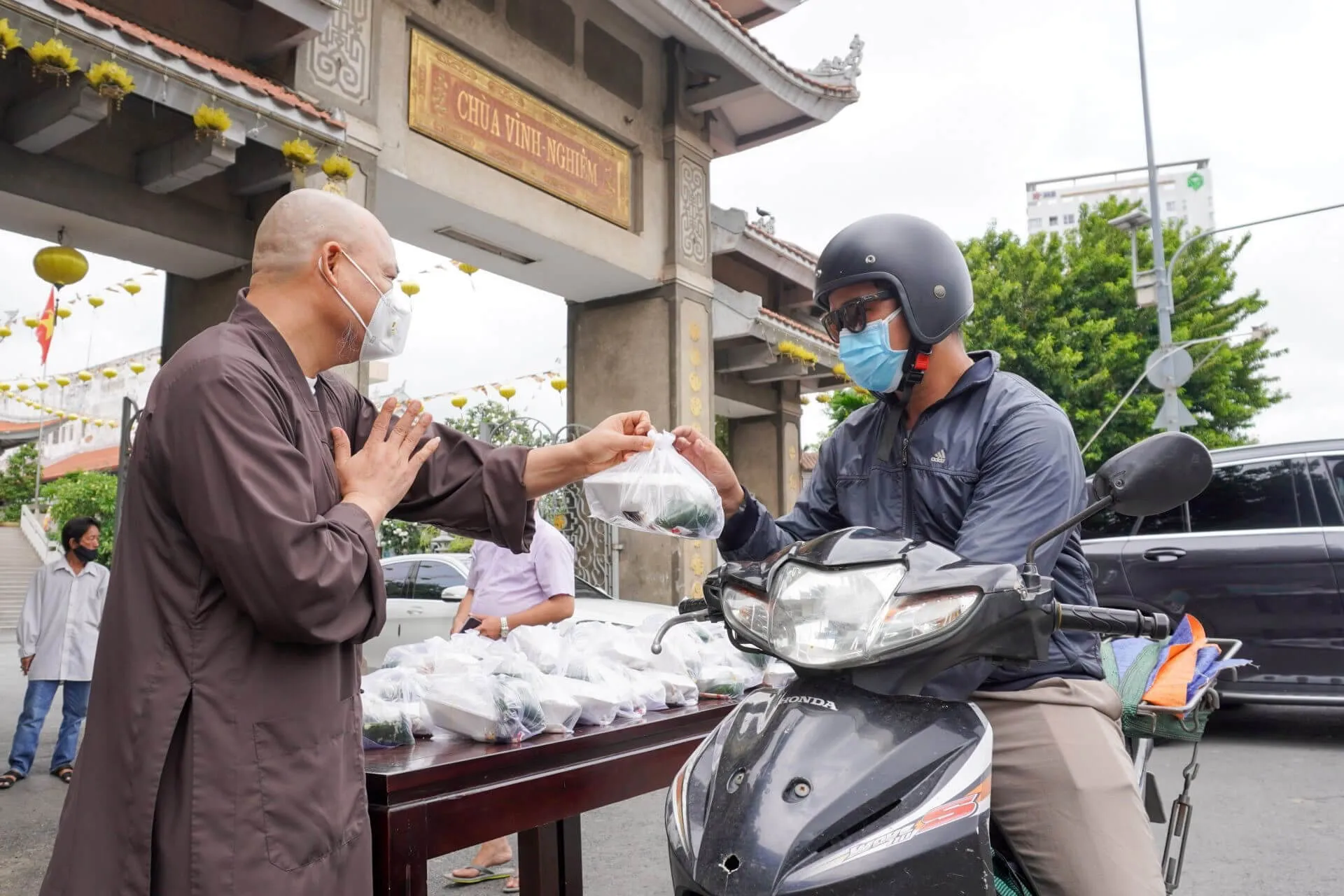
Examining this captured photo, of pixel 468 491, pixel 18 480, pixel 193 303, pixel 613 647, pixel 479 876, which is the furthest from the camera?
pixel 18 480

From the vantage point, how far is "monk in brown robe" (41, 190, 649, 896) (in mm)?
1500

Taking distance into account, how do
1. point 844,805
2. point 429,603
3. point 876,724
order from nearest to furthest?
1. point 844,805
2. point 876,724
3. point 429,603

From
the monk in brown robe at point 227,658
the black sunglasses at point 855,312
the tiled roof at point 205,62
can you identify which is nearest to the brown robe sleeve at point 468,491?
the monk in brown robe at point 227,658

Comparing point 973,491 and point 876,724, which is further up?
point 973,491

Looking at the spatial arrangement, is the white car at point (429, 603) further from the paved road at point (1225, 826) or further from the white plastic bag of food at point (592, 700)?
the white plastic bag of food at point (592, 700)

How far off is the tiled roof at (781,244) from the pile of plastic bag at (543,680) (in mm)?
9814

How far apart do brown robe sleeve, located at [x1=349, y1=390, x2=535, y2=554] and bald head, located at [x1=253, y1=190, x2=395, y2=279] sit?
487 mm

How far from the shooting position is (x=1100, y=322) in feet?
65.6

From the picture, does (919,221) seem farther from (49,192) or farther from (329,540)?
(49,192)

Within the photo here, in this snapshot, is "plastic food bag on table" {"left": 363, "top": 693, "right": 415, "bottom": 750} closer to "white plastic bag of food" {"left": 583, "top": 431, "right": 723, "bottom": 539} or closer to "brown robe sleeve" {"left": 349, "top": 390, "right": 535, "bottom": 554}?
"brown robe sleeve" {"left": 349, "top": 390, "right": 535, "bottom": 554}

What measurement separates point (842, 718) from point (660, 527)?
986 millimetres

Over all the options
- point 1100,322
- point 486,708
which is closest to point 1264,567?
point 486,708

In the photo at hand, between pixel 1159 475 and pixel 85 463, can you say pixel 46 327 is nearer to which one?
pixel 1159 475

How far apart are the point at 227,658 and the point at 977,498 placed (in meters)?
1.35
